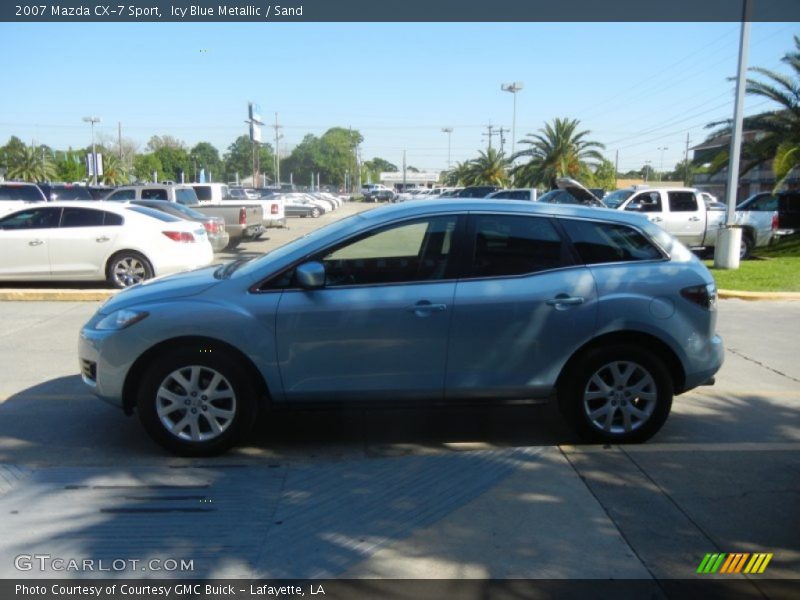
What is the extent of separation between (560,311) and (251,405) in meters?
2.19

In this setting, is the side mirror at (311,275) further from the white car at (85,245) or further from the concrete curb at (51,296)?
the white car at (85,245)

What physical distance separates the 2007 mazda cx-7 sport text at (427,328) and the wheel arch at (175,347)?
10 millimetres

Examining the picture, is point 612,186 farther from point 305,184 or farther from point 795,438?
point 305,184

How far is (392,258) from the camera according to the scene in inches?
206

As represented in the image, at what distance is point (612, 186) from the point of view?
78.2m

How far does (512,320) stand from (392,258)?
1000mm

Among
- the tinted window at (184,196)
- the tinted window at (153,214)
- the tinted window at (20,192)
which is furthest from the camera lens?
the tinted window at (20,192)

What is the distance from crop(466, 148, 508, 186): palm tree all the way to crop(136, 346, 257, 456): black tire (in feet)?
199

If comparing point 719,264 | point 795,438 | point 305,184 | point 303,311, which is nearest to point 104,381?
point 303,311

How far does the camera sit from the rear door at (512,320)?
4852 mm

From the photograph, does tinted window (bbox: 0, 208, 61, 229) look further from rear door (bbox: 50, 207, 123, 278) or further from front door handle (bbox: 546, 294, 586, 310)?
front door handle (bbox: 546, 294, 586, 310)

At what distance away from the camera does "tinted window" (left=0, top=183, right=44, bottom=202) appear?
71.8ft

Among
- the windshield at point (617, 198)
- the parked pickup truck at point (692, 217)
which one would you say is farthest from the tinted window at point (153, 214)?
the windshield at point (617, 198)
